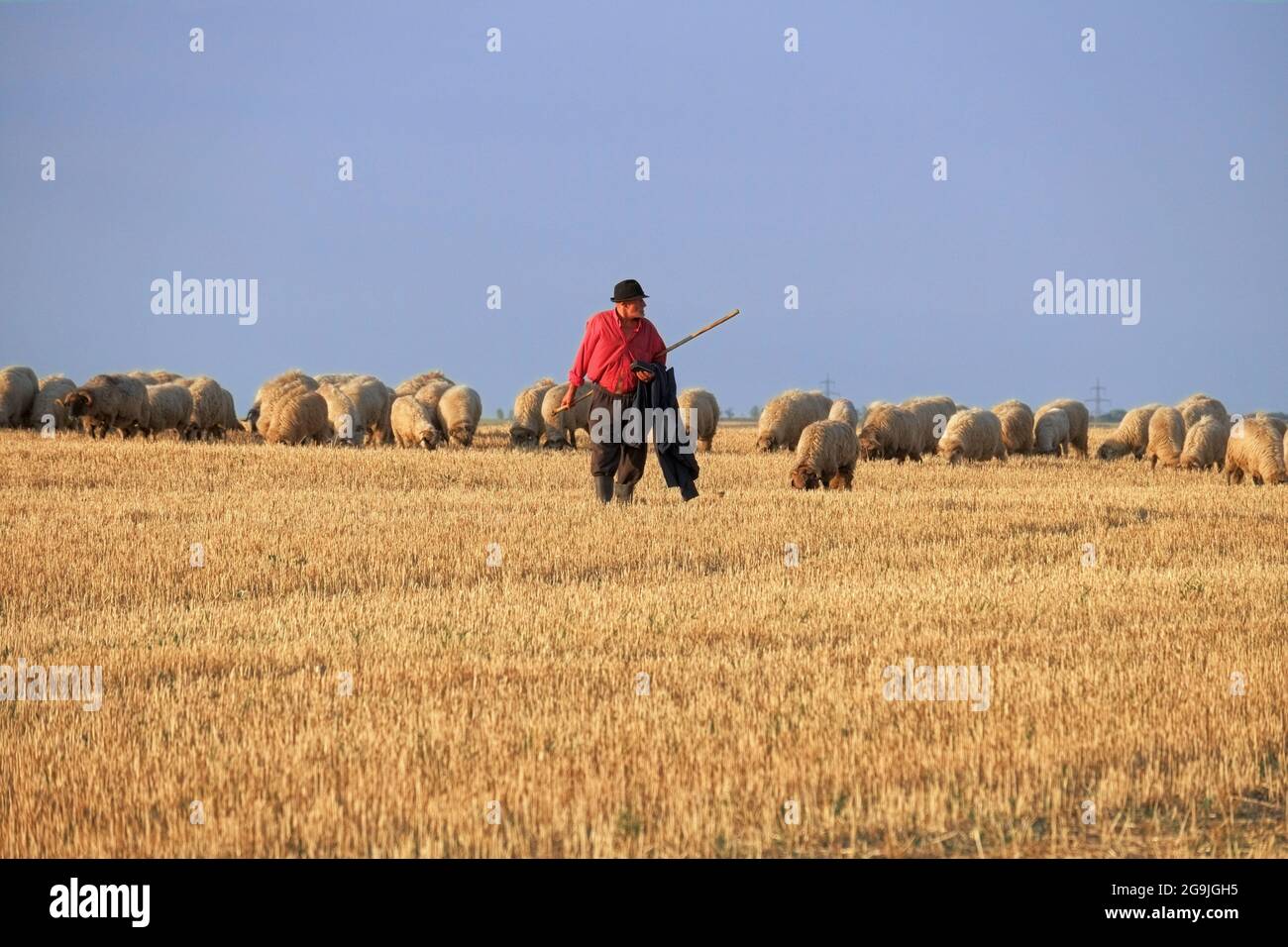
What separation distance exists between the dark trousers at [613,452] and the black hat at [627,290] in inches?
41.8

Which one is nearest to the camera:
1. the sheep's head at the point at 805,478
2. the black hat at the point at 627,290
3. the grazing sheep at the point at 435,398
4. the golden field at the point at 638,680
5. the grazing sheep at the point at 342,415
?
the golden field at the point at 638,680

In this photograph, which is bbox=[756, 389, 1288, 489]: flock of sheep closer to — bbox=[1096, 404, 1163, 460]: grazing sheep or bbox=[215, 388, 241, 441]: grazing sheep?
bbox=[1096, 404, 1163, 460]: grazing sheep

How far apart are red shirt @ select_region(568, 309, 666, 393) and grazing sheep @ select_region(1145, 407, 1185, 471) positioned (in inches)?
967

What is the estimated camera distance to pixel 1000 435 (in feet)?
121

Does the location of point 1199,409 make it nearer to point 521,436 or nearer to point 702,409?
point 702,409

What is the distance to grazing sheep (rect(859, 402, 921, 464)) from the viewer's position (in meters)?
34.2

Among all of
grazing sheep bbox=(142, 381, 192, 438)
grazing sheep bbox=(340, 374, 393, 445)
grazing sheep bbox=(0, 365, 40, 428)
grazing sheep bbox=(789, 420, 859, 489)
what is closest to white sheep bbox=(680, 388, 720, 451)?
grazing sheep bbox=(340, 374, 393, 445)

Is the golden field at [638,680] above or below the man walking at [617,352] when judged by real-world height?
below

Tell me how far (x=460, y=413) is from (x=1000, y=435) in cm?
1487

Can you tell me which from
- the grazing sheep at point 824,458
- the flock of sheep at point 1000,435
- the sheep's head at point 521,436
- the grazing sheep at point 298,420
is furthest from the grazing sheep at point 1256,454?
the grazing sheep at point 298,420

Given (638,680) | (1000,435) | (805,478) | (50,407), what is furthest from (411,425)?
(638,680)

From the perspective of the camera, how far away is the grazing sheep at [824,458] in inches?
909

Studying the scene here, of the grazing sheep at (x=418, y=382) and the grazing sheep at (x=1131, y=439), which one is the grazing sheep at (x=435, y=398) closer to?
the grazing sheep at (x=418, y=382)
